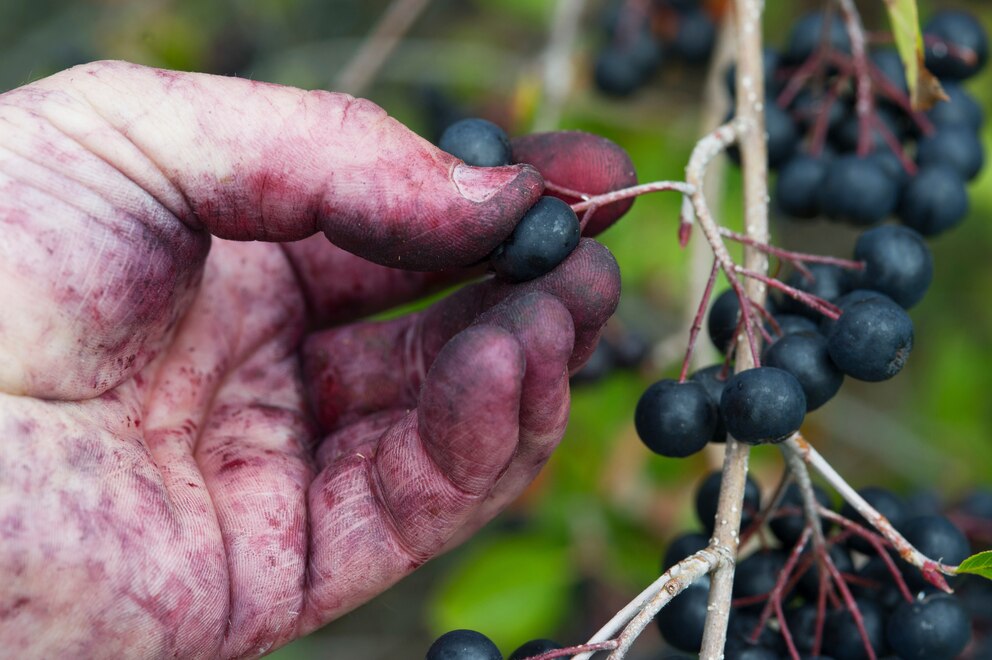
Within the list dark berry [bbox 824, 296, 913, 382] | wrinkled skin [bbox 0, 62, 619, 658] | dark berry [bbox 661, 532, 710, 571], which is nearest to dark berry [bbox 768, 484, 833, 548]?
dark berry [bbox 661, 532, 710, 571]

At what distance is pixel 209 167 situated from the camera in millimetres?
1351

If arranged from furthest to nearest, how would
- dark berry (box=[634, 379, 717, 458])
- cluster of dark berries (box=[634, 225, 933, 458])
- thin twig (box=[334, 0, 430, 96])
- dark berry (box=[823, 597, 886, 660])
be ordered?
thin twig (box=[334, 0, 430, 96]), dark berry (box=[823, 597, 886, 660]), dark berry (box=[634, 379, 717, 458]), cluster of dark berries (box=[634, 225, 933, 458])

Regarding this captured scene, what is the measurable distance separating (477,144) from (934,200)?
3.28 feet

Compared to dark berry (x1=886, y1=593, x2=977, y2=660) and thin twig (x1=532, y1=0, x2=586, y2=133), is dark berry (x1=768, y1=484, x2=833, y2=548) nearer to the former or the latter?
dark berry (x1=886, y1=593, x2=977, y2=660)

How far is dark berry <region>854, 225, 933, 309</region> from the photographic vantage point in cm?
154

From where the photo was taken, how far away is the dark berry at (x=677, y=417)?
1365 mm

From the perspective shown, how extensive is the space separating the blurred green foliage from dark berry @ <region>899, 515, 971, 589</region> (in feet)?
2.80

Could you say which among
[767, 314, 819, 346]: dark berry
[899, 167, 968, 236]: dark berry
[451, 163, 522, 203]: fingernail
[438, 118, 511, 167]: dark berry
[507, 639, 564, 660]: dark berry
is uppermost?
[438, 118, 511, 167]: dark berry

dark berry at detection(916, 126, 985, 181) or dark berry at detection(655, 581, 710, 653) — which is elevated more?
dark berry at detection(916, 126, 985, 181)

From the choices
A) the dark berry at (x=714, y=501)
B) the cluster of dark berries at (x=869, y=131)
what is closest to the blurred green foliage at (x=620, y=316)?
the cluster of dark berries at (x=869, y=131)

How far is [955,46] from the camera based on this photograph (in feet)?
6.63

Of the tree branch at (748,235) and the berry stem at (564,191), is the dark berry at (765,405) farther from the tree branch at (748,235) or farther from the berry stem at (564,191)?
the berry stem at (564,191)

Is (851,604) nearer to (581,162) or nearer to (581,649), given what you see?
(581,649)

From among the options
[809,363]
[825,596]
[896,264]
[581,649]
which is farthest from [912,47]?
[581,649]
